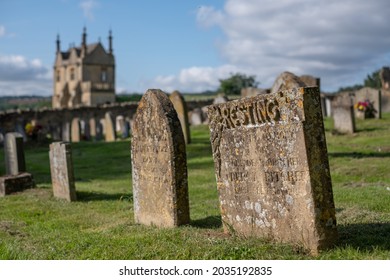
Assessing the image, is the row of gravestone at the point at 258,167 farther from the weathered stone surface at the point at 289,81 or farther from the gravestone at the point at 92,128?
the gravestone at the point at 92,128

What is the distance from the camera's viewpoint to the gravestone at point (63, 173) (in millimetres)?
12102

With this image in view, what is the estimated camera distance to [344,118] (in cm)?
2086

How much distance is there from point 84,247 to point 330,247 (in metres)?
3.14

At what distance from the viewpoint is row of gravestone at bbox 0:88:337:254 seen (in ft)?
20.0

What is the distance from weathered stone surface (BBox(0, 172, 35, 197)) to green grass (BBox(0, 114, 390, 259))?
1.09 feet

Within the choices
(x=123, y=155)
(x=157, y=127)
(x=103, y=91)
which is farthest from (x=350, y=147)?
(x=103, y=91)

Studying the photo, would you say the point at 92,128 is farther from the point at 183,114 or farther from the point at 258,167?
the point at 258,167

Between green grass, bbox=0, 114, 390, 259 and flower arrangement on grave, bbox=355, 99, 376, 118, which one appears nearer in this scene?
green grass, bbox=0, 114, 390, 259

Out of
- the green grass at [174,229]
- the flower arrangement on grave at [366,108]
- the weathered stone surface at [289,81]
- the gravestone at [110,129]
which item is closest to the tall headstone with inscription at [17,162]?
the green grass at [174,229]

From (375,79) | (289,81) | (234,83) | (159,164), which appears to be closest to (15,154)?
(289,81)

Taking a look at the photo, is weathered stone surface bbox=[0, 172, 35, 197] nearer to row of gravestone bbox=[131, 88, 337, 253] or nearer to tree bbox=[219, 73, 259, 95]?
row of gravestone bbox=[131, 88, 337, 253]

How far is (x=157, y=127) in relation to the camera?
27.9 ft

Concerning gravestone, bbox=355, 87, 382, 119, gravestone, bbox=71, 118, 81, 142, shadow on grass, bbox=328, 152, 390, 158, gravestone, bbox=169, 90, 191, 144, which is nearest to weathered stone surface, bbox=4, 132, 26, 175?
gravestone, bbox=169, 90, 191, 144
